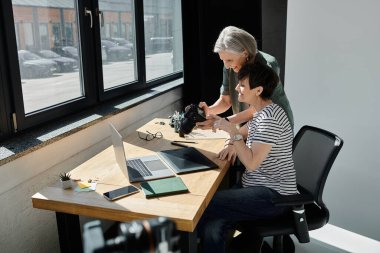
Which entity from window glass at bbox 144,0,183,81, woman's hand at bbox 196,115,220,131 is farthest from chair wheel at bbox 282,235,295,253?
window glass at bbox 144,0,183,81

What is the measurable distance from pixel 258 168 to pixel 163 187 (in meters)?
0.50

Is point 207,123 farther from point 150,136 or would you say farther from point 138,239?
point 138,239

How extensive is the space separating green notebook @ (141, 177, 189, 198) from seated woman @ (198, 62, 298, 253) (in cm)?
26

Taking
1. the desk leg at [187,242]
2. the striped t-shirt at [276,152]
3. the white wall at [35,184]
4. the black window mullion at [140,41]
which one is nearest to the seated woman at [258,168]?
the striped t-shirt at [276,152]

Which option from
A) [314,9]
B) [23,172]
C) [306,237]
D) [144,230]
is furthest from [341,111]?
[144,230]

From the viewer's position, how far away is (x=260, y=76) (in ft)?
5.57

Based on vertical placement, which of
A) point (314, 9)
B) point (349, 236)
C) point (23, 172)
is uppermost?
point (314, 9)

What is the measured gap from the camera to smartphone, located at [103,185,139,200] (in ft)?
4.64

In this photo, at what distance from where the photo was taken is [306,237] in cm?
164

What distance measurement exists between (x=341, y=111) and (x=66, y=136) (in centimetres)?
194

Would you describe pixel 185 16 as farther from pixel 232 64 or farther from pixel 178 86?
pixel 232 64

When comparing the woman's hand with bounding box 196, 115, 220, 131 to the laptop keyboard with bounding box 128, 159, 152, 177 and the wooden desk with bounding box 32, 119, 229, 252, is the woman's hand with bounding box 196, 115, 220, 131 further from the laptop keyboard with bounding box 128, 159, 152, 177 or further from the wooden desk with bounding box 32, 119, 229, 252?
the laptop keyboard with bounding box 128, 159, 152, 177

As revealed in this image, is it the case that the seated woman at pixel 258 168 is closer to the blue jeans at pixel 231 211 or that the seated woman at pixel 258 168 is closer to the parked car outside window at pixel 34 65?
the blue jeans at pixel 231 211

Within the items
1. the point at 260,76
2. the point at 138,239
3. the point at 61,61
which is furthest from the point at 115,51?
the point at 138,239
